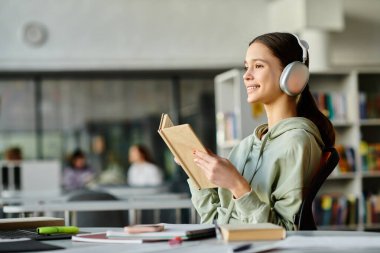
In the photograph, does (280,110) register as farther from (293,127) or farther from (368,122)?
(368,122)

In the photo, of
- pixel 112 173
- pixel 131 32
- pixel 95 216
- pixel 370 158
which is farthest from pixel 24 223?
pixel 112 173

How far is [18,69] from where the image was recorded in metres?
9.04

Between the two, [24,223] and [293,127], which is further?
[293,127]

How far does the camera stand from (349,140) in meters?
8.49

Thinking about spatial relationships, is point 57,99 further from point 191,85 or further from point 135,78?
point 191,85

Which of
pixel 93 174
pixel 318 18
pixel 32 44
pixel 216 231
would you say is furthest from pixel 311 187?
pixel 93 174

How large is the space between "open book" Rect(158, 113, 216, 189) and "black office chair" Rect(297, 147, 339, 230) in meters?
0.28

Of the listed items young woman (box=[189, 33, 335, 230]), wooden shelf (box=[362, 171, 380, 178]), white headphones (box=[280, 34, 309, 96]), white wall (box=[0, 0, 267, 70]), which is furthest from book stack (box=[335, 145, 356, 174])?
white headphones (box=[280, 34, 309, 96])

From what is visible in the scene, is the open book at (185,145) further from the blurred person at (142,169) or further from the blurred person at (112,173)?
the blurred person at (112,173)

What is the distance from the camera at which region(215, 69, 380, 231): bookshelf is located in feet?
26.3

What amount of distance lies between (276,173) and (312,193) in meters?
0.12

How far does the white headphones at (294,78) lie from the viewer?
2.35 m

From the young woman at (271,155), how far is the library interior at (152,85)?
4.72m

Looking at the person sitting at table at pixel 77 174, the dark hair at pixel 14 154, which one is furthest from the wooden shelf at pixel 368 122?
the dark hair at pixel 14 154
